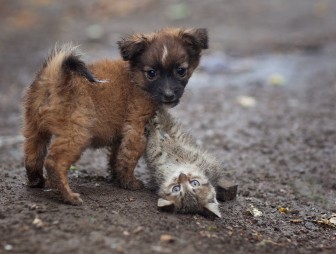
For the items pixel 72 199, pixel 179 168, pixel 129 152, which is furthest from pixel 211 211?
pixel 72 199

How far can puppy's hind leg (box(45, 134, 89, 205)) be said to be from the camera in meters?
5.57

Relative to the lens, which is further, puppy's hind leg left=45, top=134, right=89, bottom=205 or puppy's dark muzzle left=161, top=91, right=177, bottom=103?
puppy's dark muzzle left=161, top=91, right=177, bottom=103

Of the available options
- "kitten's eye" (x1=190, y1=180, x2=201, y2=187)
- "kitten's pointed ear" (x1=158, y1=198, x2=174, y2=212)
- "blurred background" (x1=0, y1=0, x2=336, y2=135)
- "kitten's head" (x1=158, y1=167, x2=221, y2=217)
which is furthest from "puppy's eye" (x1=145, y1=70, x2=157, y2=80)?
"blurred background" (x1=0, y1=0, x2=336, y2=135)

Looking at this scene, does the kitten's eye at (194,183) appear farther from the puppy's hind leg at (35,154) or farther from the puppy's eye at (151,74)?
the puppy's hind leg at (35,154)

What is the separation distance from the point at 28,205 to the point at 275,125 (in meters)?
5.79

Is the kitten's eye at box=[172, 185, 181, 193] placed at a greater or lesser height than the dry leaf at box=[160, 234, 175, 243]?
greater

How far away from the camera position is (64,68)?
580cm

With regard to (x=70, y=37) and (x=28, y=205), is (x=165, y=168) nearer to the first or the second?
(x=28, y=205)

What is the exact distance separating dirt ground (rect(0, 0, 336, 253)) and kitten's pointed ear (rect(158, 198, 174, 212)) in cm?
11

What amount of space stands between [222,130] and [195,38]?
3492 millimetres

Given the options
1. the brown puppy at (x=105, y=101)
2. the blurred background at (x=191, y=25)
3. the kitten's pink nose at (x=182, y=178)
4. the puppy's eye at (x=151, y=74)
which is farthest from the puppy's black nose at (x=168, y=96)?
the blurred background at (x=191, y=25)

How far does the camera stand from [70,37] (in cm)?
1591

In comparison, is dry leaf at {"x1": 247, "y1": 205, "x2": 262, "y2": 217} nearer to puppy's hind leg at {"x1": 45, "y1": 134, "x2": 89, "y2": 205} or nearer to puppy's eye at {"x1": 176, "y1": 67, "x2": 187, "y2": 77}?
puppy's eye at {"x1": 176, "y1": 67, "x2": 187, "y2": 77}

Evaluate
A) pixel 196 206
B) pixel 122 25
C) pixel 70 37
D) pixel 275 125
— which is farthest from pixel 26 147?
pixel 122 25
